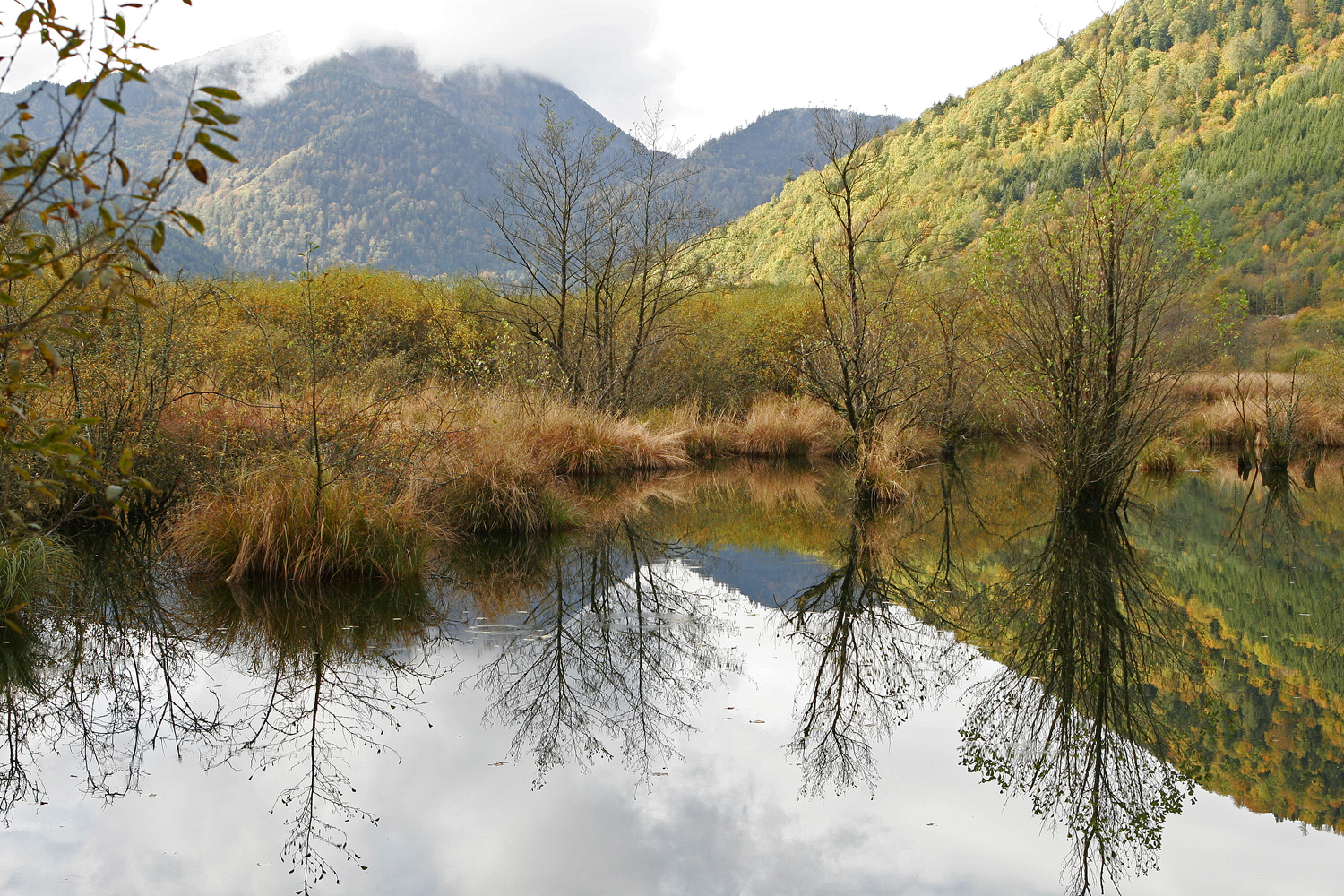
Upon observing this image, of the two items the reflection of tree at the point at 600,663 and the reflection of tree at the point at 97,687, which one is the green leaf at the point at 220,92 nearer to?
the reflection of tree at the point at 600,663

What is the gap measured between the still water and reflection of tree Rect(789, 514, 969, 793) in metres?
0.03

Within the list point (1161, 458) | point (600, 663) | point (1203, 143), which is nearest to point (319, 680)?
point (600, 663)

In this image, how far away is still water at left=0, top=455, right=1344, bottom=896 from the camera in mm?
2990

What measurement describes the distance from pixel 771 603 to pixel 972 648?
1691mm

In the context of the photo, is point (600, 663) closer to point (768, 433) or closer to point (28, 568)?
point (28, 568)

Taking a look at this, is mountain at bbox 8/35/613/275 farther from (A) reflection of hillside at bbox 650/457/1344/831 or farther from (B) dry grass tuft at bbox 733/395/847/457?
(A) reflection of hillside at bbox 650/457/1344/831

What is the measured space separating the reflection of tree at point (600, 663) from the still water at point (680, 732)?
0.03m

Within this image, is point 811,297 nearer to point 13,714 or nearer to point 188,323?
point 188,323

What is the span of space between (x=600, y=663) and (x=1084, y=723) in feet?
8.53

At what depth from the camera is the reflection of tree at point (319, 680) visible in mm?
3326

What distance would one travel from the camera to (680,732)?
13.6 ft

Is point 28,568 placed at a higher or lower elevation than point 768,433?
higher

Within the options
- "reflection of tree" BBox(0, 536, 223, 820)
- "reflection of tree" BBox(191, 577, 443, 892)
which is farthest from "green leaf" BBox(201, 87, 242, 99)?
"reflection of tree" BBox(0, 536, 223, 820)

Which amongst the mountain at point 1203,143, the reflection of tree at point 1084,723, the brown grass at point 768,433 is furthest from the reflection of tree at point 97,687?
the mountain at point 1203,143
